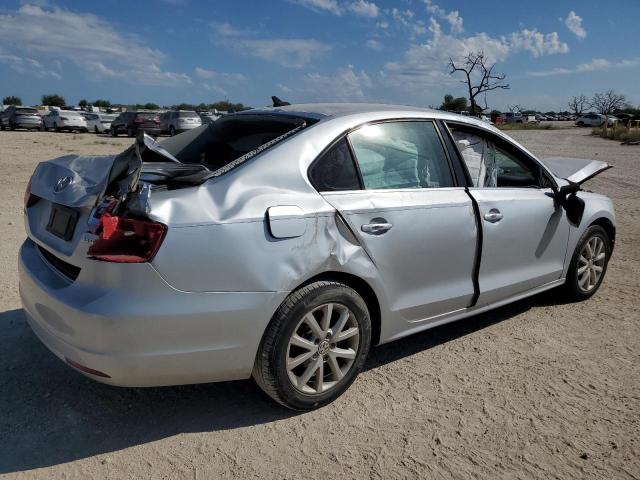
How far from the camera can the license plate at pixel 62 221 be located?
9.06 feet

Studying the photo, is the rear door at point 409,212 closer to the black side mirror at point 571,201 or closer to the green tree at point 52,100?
the black side mirror at point 571,201

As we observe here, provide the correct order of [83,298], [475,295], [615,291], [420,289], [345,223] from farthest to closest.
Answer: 1. [615,291]
2. [475,295]
3. [420,289]
4. [345,223]
5. [83,298]

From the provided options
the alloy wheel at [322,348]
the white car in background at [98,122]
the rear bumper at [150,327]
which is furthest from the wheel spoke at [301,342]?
the white car in background at [98,122]

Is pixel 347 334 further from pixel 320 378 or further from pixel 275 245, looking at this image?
pixel 275 245

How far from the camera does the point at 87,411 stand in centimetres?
302

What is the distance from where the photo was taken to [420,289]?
3.42 m

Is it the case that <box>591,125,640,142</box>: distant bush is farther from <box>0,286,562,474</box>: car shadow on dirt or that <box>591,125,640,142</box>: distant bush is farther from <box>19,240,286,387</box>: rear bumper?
<box>19,240,286,387</box>: rear bumper

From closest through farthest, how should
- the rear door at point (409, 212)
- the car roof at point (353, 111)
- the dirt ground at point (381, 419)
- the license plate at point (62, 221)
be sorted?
the dirt ground at point (381, 419), the license plate at point (62, 221), the rear door at point (409, 212), the car roof at point (353, 111)

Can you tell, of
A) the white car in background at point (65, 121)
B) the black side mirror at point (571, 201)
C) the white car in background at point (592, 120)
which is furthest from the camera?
the white car in background at point (592, 120)

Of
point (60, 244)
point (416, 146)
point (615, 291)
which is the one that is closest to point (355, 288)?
point (416, 146)

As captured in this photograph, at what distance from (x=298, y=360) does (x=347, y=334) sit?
34cm

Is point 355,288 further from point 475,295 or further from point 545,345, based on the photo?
point 545,345

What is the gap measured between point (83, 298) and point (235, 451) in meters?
1.02

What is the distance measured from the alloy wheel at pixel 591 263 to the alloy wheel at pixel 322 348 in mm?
2580
